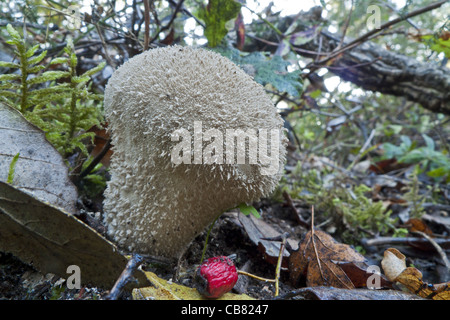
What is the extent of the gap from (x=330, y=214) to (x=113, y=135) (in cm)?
174

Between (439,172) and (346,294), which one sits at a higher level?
(439,172)

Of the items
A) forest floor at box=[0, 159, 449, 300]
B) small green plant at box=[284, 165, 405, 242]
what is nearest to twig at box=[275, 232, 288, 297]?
forest floor at box=[0, 159, 449, 300]

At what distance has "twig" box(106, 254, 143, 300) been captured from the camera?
97cm

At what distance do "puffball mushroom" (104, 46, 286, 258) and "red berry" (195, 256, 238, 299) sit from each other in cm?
24

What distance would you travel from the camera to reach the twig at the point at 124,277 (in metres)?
0.97

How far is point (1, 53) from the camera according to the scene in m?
2.34

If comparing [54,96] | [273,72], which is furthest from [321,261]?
[54,96]

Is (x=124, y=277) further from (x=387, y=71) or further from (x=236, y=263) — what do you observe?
(x=387, y=71)

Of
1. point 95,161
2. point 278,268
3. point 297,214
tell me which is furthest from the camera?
point 297,214

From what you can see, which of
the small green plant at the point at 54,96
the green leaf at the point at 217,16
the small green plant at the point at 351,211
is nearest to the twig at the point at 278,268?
the small green plant at the point at 351,211

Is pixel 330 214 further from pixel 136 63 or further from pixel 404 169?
pixel 404 169

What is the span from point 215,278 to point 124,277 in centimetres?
34

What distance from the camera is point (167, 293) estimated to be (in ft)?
3.68
